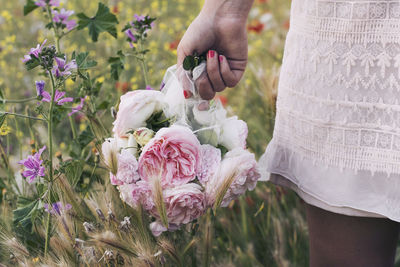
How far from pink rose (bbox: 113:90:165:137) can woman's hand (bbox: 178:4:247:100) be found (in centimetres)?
11

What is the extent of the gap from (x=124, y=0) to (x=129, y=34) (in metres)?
2.72

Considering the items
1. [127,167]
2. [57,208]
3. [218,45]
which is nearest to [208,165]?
[127,167]

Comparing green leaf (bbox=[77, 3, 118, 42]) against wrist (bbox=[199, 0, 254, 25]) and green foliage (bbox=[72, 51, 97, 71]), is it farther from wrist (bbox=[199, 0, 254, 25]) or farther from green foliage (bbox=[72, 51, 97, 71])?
wrist (bbox=[199, 0, 254, 25])

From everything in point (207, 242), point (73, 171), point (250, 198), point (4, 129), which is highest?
point (4, 129)

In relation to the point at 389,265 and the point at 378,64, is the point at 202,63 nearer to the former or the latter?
the point at 378,64

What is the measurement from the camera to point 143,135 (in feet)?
3.33

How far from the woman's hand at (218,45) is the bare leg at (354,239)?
371 mm

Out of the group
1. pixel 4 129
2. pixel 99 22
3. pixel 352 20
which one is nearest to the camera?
pixel 352 20

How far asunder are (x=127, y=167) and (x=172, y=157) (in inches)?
3.8

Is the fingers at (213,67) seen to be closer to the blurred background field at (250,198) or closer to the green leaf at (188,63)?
the green leaf at (188,63)

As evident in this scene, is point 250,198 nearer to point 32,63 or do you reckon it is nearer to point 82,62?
point 82,62

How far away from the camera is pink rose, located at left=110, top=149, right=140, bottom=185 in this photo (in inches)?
38.1

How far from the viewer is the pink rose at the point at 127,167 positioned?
0.97 meters

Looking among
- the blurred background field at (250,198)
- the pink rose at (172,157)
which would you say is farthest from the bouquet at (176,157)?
the blurred background field at (250,198)
